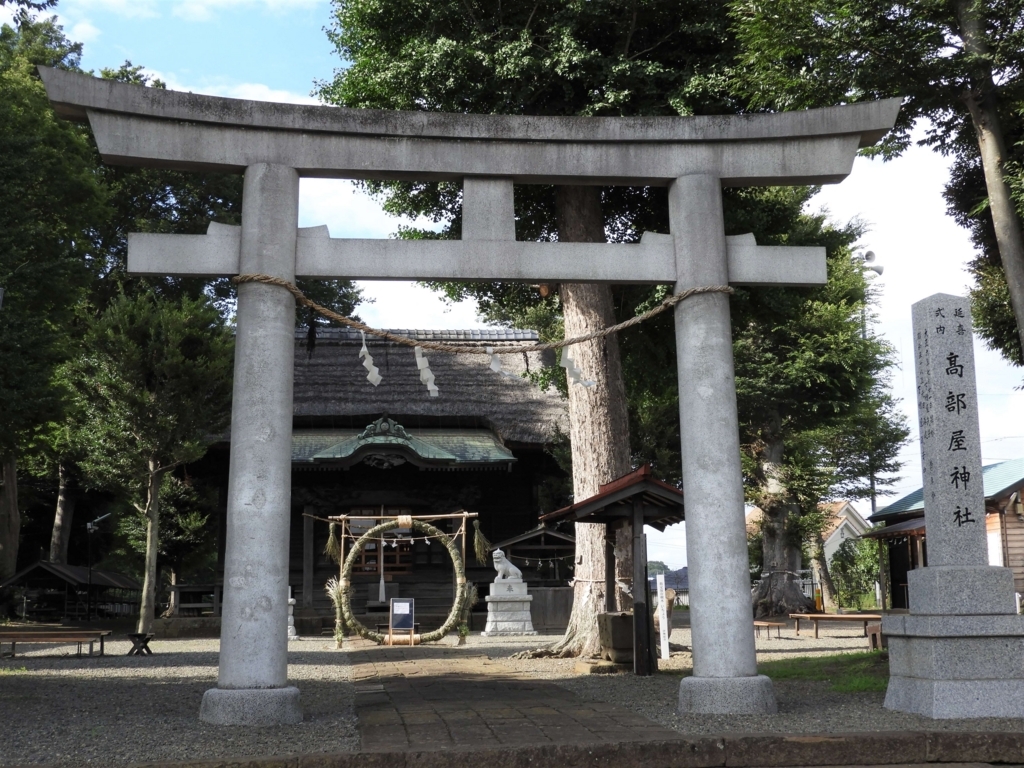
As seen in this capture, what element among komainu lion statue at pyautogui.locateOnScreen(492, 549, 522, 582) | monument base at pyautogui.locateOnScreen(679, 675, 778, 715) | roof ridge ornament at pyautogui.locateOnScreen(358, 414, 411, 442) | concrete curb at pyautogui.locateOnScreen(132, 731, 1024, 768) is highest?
roof ridge ornament at pyautogui.locateOnScreen(358, 414, 411, 442)

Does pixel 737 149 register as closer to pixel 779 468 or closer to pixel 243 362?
pixel 243 362

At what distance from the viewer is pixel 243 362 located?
8.06 m

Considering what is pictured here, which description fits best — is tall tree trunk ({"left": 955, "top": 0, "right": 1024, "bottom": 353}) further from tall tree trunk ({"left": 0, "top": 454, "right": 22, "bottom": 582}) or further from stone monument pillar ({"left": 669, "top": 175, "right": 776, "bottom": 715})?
tall tree trunk ({"left": 0, "top": 454, "right": 22, "bottom": 582})

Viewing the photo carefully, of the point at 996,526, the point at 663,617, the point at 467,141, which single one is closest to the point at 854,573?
the point at 996,526

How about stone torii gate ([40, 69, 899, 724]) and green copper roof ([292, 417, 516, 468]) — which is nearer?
stone torii gate ([40, 69, 899, 724])

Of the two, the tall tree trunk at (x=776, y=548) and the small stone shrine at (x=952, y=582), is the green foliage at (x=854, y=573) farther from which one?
the small stone shrine at (x=952, y=582)

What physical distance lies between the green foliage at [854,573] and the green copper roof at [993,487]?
8.15m

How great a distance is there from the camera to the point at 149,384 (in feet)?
65.9

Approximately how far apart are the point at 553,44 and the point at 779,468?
52.6 feet

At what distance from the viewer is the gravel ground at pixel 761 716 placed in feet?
23.4

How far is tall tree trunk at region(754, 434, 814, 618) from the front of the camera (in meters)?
26.4

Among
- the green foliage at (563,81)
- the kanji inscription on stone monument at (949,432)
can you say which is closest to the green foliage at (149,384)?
the green foliage at (563,81)

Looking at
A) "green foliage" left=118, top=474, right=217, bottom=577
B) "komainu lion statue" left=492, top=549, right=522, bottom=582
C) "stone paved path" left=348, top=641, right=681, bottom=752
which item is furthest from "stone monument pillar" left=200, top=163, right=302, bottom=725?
"green foliage" left=118, top=474, right=217, bottom=577

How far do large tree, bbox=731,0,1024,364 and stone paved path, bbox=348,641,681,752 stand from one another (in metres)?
8.34
